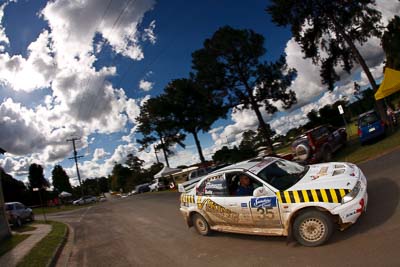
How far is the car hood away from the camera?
5.13 m

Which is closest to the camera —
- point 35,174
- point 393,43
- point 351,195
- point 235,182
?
point 351,195

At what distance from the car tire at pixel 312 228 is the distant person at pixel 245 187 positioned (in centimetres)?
117

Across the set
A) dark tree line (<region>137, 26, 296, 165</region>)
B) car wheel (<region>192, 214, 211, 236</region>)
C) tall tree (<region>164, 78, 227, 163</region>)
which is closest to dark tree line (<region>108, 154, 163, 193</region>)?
tall tree (<region>164, 78, 227, 163</region>)

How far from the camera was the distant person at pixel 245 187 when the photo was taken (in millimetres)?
6115

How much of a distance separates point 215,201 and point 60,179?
100082mm

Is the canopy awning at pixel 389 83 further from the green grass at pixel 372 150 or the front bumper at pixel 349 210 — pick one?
the front bumper at pixel 349 210

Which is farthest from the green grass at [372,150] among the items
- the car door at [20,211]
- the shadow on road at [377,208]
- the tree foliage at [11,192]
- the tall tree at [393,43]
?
the tree foliage at [11,192]

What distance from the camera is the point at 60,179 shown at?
93625 mm

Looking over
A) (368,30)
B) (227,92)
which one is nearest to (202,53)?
(227,92)

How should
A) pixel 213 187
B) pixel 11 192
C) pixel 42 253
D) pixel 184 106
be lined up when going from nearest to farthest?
pixel 213 187, pixel 42 253, pixel 184 106, pixel 11 192

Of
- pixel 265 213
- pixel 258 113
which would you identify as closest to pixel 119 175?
pixel 258 113

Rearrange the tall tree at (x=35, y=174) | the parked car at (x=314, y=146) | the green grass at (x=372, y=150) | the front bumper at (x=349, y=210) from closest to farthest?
the front bumper at (x=349, y=210)
the green grass at (x=372, y=150)
the parked car at (x=314, y=146)
the tall tree at (x=35, y=174)

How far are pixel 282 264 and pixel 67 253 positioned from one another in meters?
7.77

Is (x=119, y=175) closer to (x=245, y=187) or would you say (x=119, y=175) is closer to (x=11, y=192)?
(x=11, y=192)
